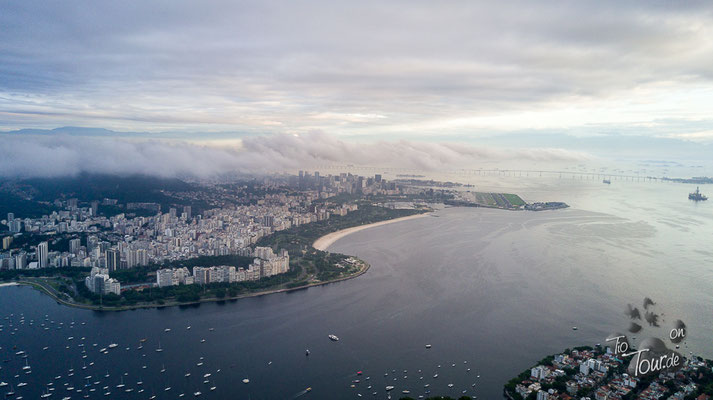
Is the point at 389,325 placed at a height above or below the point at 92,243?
below

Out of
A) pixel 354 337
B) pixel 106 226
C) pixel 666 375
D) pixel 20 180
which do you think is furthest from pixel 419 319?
pixel 20 180

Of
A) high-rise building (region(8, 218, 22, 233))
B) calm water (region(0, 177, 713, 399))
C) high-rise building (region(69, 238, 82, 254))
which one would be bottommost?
calm water (region(0, 177, 713, 399))

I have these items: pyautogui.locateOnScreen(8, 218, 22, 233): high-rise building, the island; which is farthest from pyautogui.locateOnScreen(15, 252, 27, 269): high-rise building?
the island

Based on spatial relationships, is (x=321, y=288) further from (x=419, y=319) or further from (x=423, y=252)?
(x=423, y=252)

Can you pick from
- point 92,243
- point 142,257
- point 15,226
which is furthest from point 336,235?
point 15,226

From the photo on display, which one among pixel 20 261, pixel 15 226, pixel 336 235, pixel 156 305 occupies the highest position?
pixel 15 226

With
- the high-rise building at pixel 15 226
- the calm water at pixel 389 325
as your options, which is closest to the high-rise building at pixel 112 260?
the calm water at pixel 389 325

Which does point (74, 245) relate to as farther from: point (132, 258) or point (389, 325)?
point (389, 325)

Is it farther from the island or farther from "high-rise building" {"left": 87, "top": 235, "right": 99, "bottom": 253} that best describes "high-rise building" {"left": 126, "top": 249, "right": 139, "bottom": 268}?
the island
